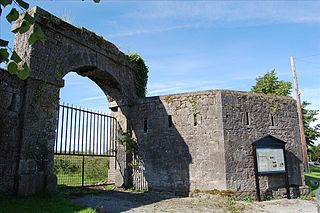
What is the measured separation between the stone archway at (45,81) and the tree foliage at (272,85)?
450 inches

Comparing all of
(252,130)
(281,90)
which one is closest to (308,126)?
(281,90)

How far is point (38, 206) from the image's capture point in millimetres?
5477

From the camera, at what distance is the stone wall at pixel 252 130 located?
8617 mm

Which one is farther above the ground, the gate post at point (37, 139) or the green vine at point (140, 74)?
the green vine at point (140, 74)

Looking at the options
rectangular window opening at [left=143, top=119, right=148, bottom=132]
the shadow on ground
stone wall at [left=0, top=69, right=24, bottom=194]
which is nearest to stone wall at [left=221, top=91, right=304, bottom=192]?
the shadow on ground

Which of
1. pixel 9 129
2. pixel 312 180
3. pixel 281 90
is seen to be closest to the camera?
pixel 9 129

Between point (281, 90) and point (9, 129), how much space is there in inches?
584

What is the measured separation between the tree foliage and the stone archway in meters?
11.4

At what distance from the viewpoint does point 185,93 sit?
380 inches

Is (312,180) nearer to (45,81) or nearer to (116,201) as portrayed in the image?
(116,201)

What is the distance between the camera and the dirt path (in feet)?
21.4

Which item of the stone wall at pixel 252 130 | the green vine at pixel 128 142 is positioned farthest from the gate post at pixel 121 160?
the stone wall at pixel 252 130

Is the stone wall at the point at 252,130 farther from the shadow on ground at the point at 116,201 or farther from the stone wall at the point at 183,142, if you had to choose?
the shadow on ground at the point at 116,201

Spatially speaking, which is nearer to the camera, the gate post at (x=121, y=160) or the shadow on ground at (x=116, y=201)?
the shadow on ground at (x=116, y=201)
